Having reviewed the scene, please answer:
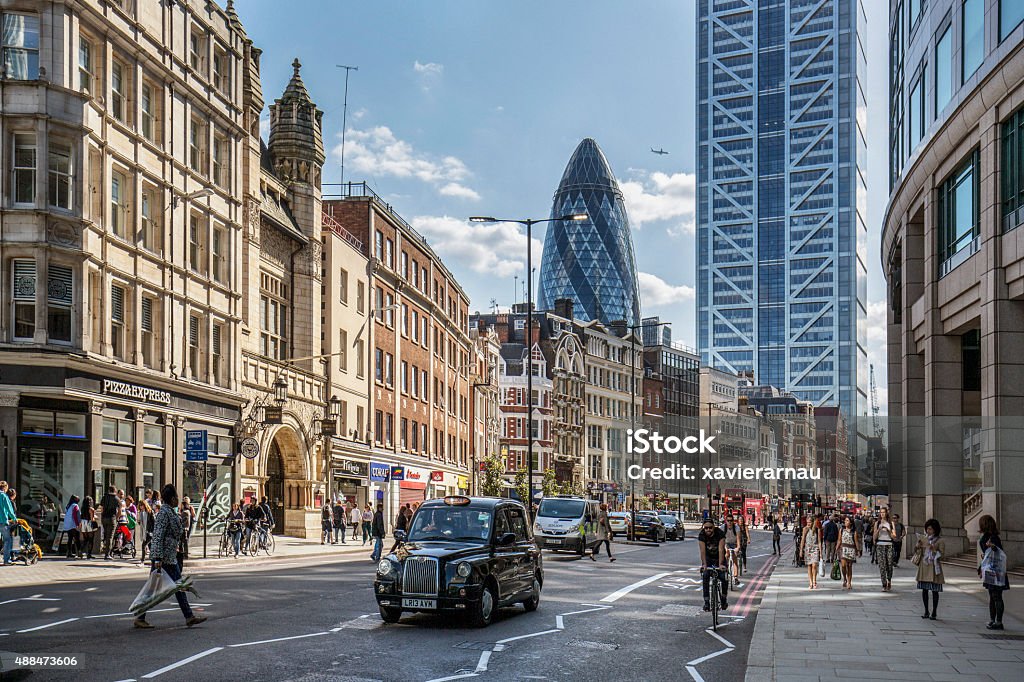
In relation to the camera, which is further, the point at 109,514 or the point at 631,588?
the point at 109,514

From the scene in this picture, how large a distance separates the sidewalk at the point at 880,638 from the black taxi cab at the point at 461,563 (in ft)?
12.3

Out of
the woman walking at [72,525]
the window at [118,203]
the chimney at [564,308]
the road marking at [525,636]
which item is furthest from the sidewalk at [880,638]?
the chimney at [564,308]

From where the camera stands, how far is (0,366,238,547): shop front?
2894 cm

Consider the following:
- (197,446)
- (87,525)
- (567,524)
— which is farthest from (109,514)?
(567,524)

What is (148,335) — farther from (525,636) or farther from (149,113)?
(525,636)

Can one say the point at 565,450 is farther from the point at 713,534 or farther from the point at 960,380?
the point at 713,534

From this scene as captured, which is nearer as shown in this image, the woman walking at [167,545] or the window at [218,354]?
the woman walking at [167,545]

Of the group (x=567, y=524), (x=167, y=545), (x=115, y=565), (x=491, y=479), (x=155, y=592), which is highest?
(x=167, y=545)

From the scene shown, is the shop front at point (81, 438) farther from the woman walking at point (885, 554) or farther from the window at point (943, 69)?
the window at point (943, 69)

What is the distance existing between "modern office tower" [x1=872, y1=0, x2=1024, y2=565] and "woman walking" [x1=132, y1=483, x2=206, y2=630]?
67.9ft

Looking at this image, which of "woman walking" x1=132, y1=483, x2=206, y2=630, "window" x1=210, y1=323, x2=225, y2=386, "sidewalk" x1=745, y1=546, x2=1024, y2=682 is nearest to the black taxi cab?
"woman walking" x1=132, y1=483, x2=206, y2=630

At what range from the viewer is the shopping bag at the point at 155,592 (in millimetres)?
14727

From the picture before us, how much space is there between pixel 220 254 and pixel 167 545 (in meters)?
27.2

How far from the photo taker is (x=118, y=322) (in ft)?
109
